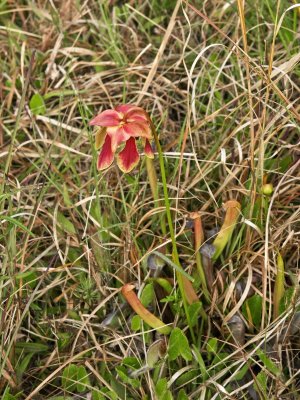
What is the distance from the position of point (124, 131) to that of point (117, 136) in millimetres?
15

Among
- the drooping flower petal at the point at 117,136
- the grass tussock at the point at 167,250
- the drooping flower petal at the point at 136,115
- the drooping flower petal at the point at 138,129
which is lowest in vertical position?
the grass tussock at the point at 167,250

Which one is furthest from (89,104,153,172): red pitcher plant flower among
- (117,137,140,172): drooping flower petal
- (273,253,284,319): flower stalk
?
(273,253,284,319): flower stalk

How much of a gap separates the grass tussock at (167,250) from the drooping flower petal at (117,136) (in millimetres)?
65

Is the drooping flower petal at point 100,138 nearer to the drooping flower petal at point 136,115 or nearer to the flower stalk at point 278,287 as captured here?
the drooping flower petal at point 136,115

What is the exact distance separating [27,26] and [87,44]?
9.0 inches

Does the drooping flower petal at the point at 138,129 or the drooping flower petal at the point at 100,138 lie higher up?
the drooping flower petal at the point at 138,129

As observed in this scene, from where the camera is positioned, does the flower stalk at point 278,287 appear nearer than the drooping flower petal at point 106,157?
No

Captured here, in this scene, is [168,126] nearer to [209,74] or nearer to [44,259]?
[209,74]

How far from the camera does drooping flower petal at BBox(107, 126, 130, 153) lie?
138 centimetres

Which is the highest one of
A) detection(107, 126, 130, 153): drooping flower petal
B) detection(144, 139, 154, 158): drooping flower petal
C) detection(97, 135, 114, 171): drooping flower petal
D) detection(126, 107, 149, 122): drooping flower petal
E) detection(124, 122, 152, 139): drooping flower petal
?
detection(126, 107, 149, 122): drooping flower petal

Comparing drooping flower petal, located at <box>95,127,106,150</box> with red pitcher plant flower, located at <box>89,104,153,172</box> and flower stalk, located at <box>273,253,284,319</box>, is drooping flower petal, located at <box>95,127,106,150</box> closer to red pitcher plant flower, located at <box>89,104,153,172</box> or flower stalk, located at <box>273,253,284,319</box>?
red pitcher plant flower, located at <box>89,104,153,172</box>

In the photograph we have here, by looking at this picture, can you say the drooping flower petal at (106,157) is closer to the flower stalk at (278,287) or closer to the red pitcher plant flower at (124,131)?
the red pitcher plant flower at (124,131)

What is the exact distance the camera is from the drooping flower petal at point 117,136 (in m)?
1.38

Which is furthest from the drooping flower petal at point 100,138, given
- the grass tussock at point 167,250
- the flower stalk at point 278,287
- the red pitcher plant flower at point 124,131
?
the flower stalk at point 278,287
